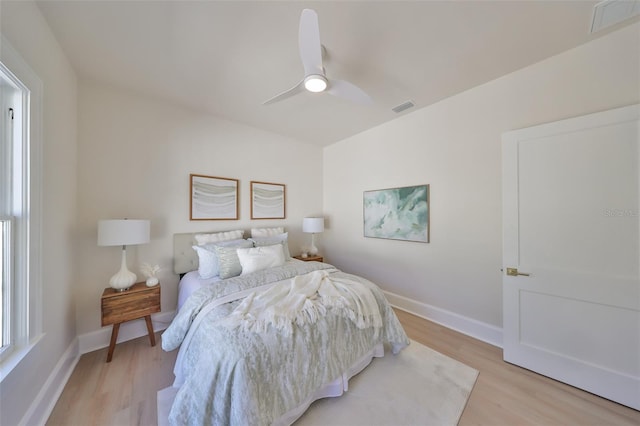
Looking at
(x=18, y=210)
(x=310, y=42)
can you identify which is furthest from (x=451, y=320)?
(x=18, y=210)

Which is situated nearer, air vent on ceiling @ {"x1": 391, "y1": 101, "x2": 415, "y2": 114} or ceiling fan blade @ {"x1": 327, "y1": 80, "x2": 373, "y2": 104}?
ceiling fan blade @ {"x1": 327, "y1": 80, "x2": 373, "y2": 104}

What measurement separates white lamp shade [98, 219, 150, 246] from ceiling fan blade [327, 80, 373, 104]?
216 cm

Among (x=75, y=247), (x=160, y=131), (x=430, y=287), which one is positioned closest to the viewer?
(x=75, y=247)

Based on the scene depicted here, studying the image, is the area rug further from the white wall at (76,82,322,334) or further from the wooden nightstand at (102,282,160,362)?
the white wall at (76,82,322,334)

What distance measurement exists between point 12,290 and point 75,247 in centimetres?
100

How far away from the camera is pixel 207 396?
3.87ft

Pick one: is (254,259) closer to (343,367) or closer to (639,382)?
(343,367)

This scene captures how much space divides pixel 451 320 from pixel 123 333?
12.3 ft

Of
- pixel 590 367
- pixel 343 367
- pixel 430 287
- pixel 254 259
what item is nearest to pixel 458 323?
pixel 430 287

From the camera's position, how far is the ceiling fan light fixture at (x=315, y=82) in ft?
5.32

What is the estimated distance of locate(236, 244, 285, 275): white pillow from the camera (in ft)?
7.81

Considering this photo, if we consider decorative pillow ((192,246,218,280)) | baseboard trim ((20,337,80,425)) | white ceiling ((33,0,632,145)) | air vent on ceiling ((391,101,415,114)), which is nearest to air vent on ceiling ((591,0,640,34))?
white ceiling ((33,0,632,145))

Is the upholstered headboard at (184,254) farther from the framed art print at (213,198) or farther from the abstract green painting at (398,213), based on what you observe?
the abstract green painting at (398,213)

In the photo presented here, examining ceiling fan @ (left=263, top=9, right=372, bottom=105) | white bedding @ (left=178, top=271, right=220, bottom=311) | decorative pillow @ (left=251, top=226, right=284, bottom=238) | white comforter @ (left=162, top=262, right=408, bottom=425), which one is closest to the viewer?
white comforter @ (left=162, top=262, right=408, bottom=425)
